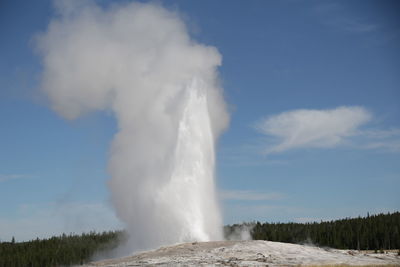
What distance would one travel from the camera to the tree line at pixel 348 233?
85062 mm

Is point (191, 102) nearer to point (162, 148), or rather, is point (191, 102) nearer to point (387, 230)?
point (162, 148)

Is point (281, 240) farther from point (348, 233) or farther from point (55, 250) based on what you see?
point (55, 250)

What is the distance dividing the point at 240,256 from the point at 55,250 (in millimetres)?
57157

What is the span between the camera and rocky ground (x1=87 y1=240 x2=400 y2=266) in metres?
36.0

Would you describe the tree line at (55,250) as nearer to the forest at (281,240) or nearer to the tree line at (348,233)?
the forest at (281,240)

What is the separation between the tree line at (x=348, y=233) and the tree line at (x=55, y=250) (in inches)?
949

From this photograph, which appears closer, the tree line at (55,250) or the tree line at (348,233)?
the tree line at (55,250)

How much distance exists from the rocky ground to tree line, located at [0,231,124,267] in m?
33.8

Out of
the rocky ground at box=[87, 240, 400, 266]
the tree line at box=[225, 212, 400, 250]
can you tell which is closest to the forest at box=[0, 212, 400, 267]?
the tree line at box=[225, 212, 400, 250]

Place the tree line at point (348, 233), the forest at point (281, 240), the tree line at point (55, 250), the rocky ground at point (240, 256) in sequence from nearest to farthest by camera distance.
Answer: the rocky ground at point (240, 256), the tree line at point (55, 250), the forest at point (281, 240), the tree line at point (348, 233)

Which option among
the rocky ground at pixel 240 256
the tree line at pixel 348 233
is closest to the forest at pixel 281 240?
the tree line at pixel 348 233

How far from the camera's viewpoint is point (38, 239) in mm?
103688

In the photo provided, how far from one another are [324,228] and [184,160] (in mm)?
54531

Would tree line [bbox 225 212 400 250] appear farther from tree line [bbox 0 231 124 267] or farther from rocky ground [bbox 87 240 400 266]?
rocky ground [bbox 87 240 400 266]
